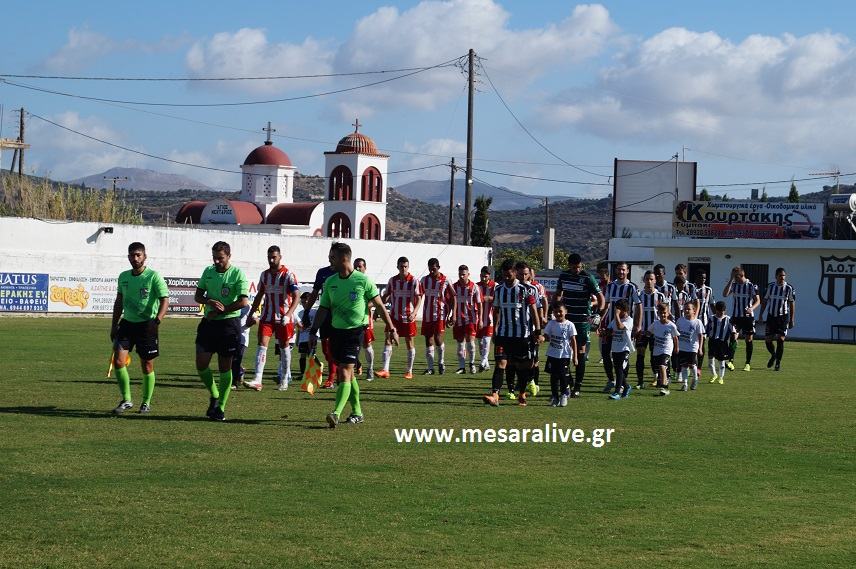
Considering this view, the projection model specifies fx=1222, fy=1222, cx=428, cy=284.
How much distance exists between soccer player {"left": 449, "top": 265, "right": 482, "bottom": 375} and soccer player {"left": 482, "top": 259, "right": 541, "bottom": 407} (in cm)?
578

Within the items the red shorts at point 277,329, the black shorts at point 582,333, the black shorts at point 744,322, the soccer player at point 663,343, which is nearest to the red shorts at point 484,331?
the soccer player at point 663,343

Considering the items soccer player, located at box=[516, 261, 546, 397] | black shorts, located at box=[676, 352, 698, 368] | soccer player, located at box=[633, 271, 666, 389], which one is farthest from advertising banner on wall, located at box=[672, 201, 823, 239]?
soccer player, located at box=[516, 261, 546, 397]

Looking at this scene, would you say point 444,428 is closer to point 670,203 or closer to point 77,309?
point 77,309

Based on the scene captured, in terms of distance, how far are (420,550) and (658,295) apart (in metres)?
Result: 13.3

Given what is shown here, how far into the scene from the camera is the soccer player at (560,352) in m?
16.3

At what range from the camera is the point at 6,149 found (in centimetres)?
8694

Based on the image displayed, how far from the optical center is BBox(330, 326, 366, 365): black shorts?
42.9 feet

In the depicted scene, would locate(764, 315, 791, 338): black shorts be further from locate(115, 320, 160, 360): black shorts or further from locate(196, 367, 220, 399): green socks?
locate(115, 320, 160, 360): black shorts

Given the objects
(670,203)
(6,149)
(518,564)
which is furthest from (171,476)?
(6,149)

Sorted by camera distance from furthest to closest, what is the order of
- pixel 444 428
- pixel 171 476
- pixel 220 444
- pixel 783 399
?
pixel 783 399 < pixel 444 428 < pixel 220 444 < pixel 171 476

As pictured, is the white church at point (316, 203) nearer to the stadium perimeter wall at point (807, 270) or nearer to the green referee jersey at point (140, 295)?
the stadium perimeter wall at point (807, 270)

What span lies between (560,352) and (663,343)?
128 inches

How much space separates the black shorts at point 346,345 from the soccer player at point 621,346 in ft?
19.6

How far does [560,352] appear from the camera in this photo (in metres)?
16.4
